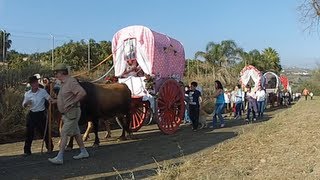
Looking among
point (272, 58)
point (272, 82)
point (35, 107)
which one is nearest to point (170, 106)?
point (35, 107)

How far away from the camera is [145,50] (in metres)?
14.2

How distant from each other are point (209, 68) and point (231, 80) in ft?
7.19

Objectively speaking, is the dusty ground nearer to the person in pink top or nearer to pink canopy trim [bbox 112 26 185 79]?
pink canopy trim [bbox 112 26 185 79]

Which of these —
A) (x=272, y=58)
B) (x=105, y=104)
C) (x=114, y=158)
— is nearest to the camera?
(x=114, y=158)

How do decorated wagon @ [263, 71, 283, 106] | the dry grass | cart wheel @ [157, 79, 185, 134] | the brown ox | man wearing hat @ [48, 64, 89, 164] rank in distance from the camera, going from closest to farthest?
the dry grass
man wearing hat @ [48, 64, 89, 164]
the brown ox
cart wheel @ [157, 79, 185, 134]
decorated wagon @ [263, 71, 283, 106]

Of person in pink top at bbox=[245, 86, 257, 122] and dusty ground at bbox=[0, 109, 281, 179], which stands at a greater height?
person in pink top at bbox=[245, 86, 257, 122]

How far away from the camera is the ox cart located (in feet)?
46.5

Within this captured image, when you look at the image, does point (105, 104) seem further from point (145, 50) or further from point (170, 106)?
point (170, 106)

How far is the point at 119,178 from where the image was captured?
8.03m

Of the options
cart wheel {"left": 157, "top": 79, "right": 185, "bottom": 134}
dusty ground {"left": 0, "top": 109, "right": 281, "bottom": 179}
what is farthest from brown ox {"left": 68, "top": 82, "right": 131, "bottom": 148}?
cart wheel {"left": 157, "top": 79, "right": 185, "bottom": 134}

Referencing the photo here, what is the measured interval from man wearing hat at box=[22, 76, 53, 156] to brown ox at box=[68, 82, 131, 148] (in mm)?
941

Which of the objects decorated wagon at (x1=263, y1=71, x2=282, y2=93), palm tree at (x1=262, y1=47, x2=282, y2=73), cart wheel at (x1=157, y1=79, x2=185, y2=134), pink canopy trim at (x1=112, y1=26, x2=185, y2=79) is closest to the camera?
pink canopy trim at (x1=112, y1=26, x2=185, y2=79)

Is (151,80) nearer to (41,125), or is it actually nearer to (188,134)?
(188,134)

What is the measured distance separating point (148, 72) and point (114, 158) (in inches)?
178
